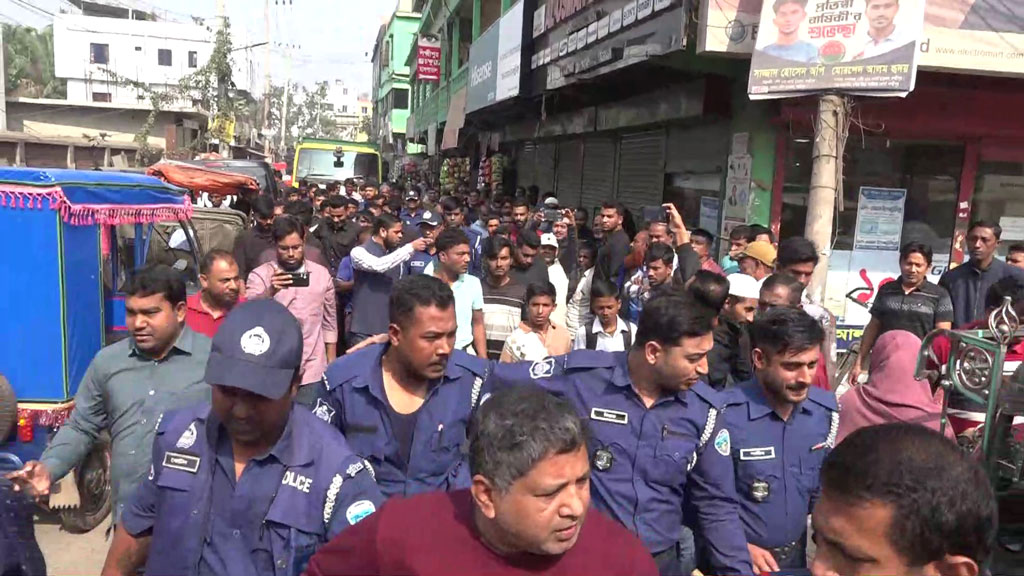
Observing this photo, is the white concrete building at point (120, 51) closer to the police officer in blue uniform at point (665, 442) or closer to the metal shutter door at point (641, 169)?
the metal shutter door at point (641, 169)

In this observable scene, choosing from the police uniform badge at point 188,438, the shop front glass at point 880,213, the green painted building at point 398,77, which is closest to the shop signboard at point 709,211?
the shop front glass at point 880,213

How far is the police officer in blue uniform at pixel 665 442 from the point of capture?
8.20ft

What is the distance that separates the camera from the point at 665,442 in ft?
8.27

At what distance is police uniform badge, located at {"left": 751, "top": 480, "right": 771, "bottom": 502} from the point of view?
2.68m

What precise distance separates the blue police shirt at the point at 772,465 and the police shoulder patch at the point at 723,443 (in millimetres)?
115

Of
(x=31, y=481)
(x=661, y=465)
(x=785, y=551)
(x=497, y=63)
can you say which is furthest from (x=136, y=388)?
(x=497, y=63)

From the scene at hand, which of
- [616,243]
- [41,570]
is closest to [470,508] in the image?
[41,570]

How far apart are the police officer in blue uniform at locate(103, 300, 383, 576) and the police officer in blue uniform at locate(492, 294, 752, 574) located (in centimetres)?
96

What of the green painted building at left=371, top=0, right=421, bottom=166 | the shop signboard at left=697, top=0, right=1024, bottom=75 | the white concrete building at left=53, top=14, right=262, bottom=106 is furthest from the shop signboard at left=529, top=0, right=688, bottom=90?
the white concrete building at left=53, top=14, right=262, bottom=106

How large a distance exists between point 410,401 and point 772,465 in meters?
1.35

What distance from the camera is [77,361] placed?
4.34 m

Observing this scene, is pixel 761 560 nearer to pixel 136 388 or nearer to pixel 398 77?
pixel 136 388

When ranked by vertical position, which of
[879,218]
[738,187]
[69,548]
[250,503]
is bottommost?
[69,548]

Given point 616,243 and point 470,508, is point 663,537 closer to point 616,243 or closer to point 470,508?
point 470,508
